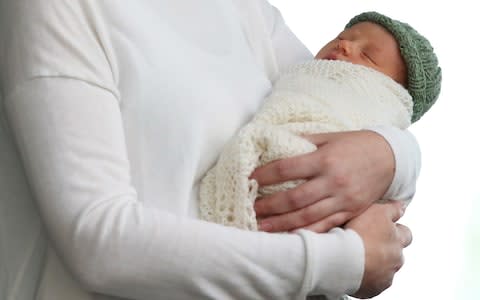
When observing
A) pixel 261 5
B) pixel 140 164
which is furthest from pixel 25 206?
pixel 261 5

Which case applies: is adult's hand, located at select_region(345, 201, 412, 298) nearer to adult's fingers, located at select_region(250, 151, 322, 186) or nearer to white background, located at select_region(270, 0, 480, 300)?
adult's fingers, located at select_region(250, 151, 322, 186)

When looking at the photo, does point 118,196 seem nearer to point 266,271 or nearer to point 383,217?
point 266,271

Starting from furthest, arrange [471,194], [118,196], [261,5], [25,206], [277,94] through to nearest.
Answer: [471,194] → [261,5] → [277,94] → [25,206] → [118,196]

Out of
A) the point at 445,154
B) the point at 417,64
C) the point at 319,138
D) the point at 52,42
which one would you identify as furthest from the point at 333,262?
the point at 445,154

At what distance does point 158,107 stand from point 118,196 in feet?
0.44

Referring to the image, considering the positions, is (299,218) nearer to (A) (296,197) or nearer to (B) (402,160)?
(A) (296,197)

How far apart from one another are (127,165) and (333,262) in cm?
28

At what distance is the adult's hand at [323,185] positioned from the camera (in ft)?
3.47

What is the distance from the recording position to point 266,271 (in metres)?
0.95

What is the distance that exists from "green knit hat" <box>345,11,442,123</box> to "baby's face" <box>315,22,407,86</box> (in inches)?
0.5

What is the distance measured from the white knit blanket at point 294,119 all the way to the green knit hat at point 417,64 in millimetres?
76

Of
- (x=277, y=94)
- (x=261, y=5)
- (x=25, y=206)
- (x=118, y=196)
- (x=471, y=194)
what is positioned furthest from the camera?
(x=471, y=194)

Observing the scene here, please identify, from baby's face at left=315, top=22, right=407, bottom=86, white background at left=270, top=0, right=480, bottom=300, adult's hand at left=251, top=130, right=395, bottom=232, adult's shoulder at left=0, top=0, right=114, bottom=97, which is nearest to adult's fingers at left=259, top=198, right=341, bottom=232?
adult's hand at left=251, top=130, right=395, bottom=232

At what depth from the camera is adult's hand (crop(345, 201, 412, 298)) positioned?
1.05 m
